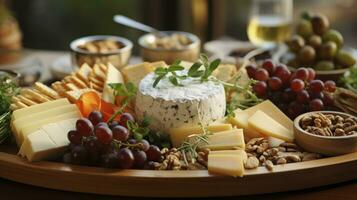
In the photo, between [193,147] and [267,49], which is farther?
[267,49]

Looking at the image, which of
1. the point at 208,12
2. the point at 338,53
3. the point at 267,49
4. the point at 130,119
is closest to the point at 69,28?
the point at 208,12

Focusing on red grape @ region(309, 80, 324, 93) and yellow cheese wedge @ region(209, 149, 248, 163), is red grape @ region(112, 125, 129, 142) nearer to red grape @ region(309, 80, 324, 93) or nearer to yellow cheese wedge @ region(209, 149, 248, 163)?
yellow cheese wedge @ region(209, 149, 248, 163)

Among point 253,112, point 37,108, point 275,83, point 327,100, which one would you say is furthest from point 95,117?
point 327,100

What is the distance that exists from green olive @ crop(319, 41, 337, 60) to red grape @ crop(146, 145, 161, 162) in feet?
2.42

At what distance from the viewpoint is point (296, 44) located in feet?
6.50

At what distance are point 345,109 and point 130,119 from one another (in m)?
0.58

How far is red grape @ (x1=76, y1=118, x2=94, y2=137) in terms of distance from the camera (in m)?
1.40

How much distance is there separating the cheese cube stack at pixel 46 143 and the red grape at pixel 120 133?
0.39 feet

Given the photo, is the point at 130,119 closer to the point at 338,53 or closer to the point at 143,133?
the point at 143,133

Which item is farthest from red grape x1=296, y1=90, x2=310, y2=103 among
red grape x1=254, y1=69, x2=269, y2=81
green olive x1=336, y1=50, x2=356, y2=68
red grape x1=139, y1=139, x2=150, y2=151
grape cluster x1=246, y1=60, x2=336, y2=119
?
red grape x1=139, y1=139, x2=150, y2=151

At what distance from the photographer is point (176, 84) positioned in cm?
158

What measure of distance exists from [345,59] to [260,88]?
1.25ft

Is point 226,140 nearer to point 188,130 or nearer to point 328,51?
point 188,130

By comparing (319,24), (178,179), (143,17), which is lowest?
(143,17)
